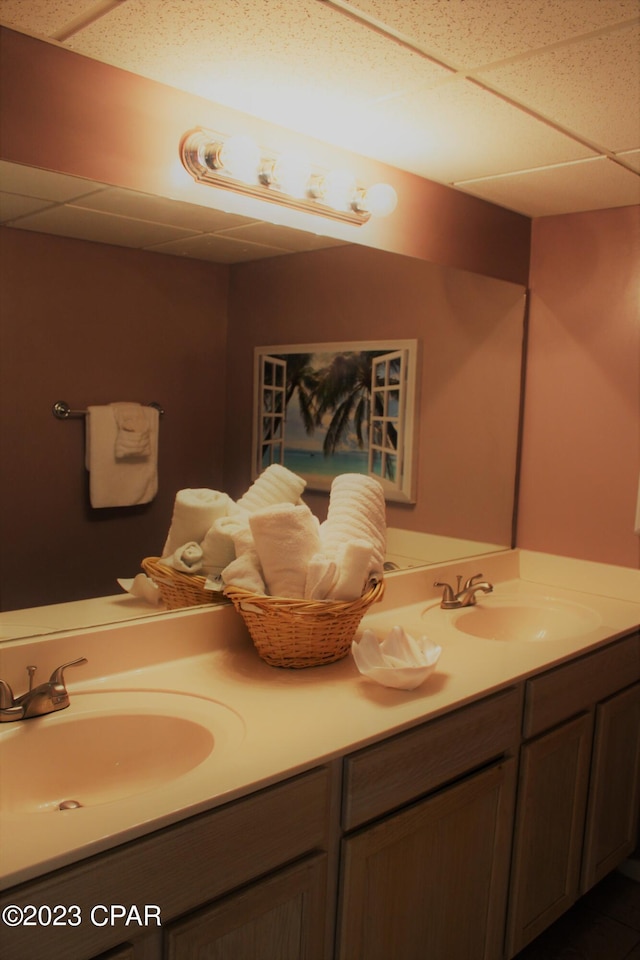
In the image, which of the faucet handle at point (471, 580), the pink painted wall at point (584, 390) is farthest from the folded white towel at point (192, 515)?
the pink painted wall at point (584, 390)

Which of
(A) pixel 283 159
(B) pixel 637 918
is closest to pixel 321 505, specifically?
(A) pixel 283 159

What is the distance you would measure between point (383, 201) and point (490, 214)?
62 cm

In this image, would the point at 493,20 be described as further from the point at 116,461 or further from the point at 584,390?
the point at 584,390

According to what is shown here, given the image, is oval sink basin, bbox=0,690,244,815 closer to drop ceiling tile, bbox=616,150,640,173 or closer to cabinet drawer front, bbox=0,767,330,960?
cabinet drawer front, bbox=0,767,330,960

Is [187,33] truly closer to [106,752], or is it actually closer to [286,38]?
[286,38]

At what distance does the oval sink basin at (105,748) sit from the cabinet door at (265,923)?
222 mm

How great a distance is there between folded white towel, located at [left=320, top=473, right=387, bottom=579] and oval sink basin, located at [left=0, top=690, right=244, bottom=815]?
0.46 meters

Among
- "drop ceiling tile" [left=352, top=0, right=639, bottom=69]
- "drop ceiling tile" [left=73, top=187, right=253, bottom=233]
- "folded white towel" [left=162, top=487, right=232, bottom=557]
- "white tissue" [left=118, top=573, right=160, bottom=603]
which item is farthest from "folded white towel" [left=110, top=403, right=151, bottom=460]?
"drop ceiling tile" [left=352, top=0, right=639, bottom=69]

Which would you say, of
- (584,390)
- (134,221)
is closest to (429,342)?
(584,390)

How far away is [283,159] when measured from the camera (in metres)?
1.76

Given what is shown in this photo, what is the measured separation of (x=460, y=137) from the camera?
6.00 feet

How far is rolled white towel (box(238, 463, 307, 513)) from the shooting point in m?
1.85

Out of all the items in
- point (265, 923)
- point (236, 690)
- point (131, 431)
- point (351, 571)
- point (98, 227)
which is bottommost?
point (265, 923)

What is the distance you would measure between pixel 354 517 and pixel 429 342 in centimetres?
79
